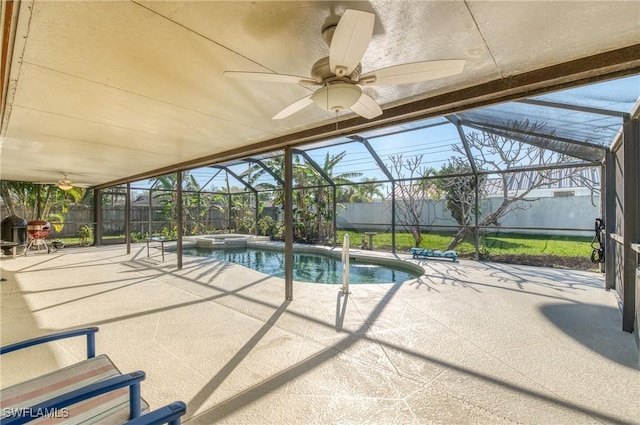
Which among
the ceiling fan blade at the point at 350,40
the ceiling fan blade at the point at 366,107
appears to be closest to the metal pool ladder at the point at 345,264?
the ceiling fan blade at the point at 366,107

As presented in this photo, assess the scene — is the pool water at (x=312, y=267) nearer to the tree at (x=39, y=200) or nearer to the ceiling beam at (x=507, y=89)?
the ceiling beam at (x=507, y=89)

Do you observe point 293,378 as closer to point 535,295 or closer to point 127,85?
point 127,85

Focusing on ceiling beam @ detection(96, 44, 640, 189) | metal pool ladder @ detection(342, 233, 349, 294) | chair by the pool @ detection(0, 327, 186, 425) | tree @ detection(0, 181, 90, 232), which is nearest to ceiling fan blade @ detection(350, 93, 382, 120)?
ceiling beam @ detection(96, 44, 640, 189)

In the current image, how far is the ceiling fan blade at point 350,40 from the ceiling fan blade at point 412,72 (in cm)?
17

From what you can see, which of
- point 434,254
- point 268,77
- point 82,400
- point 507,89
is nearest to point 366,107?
point 268,77

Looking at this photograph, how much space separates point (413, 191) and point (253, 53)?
8203 millimetres

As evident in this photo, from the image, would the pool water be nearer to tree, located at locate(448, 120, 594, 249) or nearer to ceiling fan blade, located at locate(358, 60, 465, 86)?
tree, located at locate(448, 120, 594, 249)

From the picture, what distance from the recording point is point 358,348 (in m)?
2.81

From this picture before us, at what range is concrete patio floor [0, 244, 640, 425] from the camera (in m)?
1.99

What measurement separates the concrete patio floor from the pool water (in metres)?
1.54

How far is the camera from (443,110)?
2994 millimetres

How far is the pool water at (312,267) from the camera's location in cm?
668

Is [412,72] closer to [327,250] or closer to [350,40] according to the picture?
[350,40]

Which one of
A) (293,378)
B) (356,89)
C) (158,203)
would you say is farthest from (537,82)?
(158,203)
